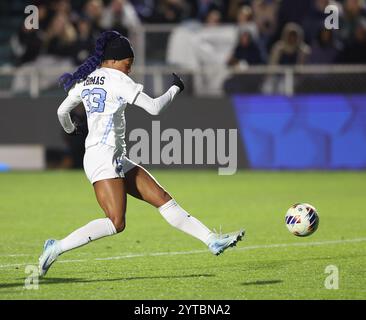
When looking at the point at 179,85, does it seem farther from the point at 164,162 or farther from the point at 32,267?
the point at 164,162

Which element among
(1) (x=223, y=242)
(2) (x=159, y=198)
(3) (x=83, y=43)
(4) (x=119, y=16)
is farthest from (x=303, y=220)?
(4) (x=119, y=16)

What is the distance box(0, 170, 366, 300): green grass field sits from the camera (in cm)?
823

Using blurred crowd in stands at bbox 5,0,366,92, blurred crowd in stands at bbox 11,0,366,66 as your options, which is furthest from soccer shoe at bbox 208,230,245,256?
blurred crowd in stands at bbox 11,0,366,66

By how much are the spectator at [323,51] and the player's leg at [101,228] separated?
1254 centimetres

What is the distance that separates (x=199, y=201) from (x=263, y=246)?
188 inches

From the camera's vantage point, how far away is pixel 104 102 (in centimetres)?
880

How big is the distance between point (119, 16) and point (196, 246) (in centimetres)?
1131

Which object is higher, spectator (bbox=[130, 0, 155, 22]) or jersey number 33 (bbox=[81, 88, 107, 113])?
spectator (bbox=[130, 0, 155, 22])

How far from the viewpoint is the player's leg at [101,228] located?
871 centimetres

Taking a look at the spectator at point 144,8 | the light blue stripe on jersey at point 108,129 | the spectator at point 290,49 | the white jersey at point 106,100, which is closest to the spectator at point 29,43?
the spectator at point 144,8

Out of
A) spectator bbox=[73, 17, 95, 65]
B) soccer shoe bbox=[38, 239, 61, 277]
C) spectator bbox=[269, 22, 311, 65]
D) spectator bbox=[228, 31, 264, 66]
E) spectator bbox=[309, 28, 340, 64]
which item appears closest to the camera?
soccer shoe bbox=[38, 239, 61, 277]

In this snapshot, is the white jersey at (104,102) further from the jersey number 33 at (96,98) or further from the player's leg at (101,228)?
the player's leg at (101,228)

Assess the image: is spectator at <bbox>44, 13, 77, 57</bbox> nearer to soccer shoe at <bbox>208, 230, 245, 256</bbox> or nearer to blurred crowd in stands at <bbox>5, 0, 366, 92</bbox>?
blurred crowd in stands at <bbox>5, 0, 366, 92</bbox>

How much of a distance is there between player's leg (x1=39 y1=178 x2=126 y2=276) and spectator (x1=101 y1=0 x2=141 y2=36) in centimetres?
1273
